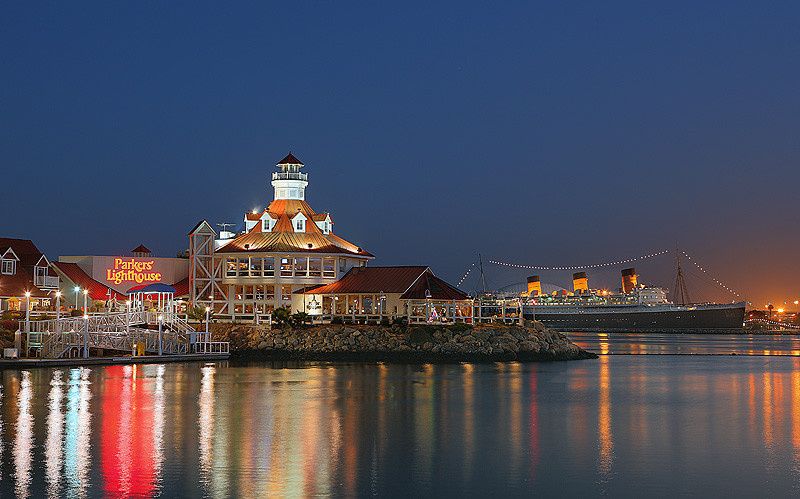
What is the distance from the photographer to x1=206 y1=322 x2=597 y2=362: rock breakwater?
51344mm

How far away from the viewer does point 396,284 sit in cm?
5594

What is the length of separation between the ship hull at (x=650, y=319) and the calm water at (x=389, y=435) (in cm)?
8873

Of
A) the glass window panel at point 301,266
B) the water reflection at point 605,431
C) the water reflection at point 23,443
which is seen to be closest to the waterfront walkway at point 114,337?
the glass window panel at point 301,266

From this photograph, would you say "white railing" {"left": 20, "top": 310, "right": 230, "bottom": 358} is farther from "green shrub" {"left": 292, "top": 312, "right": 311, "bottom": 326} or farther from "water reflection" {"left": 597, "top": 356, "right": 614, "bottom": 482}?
"water reflection" {"left": 597, "top": 356, "right": 614, "bottom": 482}

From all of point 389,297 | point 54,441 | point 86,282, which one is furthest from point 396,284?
point 54,441

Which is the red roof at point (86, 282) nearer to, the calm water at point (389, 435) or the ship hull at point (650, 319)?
the calm water at point (389, 435)

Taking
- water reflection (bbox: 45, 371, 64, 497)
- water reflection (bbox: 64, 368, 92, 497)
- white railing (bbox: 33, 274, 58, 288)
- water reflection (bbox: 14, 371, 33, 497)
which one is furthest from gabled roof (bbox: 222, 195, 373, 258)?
water reflection (bbox: 14, 371, 33, 497)

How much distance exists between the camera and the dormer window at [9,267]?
56.5 meters

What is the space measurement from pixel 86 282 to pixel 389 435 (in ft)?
131

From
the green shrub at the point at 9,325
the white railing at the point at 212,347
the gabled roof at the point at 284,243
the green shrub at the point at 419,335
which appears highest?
the gabled roof at the point at 284,243

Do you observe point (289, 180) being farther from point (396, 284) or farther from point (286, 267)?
point (396, 284)

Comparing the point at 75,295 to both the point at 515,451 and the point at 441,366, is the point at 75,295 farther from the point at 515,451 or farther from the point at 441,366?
the point at 515,451

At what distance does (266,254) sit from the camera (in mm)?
59625

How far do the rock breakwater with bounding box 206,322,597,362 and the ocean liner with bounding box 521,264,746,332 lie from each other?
7125cm
